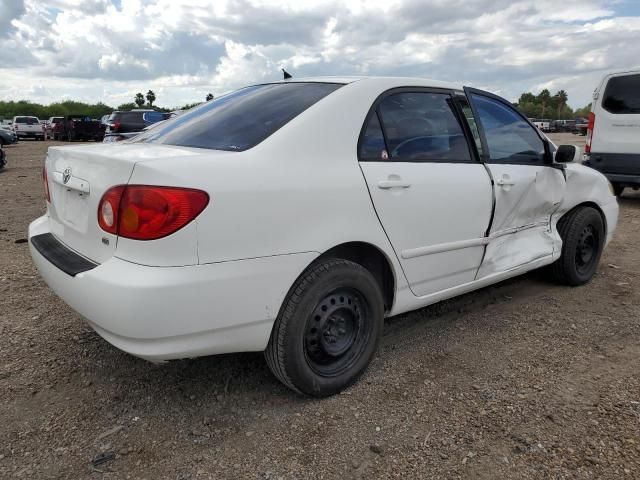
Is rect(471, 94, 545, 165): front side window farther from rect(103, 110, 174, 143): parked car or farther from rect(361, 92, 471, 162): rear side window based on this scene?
rect(103, 110, 174, 143): parked car

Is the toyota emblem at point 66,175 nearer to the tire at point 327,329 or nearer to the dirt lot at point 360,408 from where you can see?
the dirt lot at point 360,408

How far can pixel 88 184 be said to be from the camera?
230 cm

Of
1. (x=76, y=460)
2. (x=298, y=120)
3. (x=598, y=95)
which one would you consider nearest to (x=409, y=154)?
(x=298, y=120)

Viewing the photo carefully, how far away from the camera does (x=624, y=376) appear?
2.87m

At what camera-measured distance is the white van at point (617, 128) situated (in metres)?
8.05

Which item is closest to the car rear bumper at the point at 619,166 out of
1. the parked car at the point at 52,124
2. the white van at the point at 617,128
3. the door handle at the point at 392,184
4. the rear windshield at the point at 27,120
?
the white van at the point at 617,128

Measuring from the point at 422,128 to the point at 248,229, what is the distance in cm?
136

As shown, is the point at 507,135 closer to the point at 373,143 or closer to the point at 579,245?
the point at 579,245

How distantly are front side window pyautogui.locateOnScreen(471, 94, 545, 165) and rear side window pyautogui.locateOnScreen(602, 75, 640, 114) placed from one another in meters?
5.37

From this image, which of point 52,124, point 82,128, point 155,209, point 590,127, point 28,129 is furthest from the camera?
point 28,129

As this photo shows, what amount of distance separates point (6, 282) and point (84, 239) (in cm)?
253

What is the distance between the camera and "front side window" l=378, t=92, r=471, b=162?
2.81m

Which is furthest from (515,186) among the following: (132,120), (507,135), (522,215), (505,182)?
(132,120)

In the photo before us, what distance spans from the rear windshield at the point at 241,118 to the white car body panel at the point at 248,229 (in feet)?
0.31
